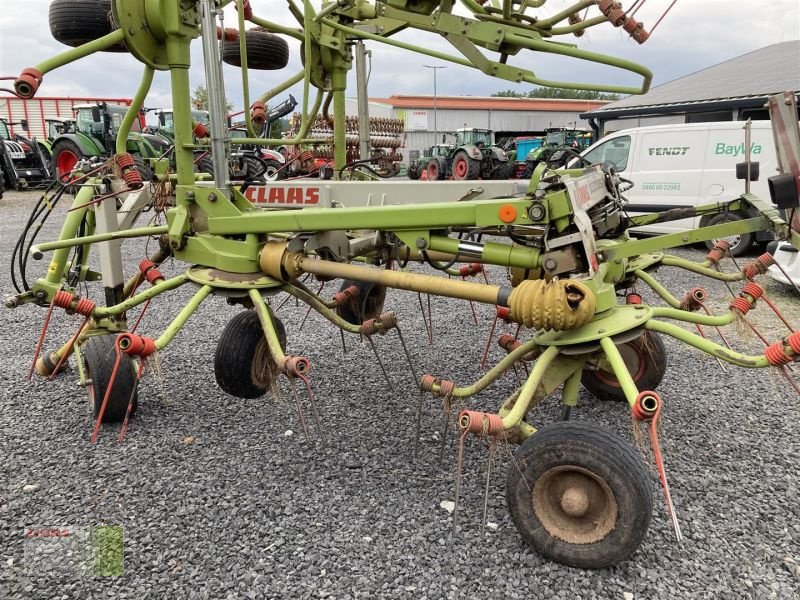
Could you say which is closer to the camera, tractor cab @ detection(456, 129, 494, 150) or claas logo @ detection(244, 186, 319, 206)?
claas logo @ detection(244, 186, 319, 206)

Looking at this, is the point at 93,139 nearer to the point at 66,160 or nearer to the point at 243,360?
the point at 66,160

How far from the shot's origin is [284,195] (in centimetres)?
392

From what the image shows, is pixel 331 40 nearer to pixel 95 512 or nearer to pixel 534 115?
pixel 95 512

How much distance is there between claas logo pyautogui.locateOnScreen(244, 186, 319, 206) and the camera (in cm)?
389

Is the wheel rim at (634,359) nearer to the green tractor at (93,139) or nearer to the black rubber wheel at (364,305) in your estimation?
the black rubber wheel at (364,305)

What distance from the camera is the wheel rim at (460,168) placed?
778 inches

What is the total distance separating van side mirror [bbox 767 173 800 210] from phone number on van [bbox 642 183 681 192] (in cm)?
637

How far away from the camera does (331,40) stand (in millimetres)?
4941

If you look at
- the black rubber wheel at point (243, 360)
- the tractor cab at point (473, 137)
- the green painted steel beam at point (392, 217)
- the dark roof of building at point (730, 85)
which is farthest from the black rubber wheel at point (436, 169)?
the green painted steel beam at point (392, 217)

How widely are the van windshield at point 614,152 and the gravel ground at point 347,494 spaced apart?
560 cm

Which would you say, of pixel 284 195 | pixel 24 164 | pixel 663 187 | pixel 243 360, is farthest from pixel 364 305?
pixel 24 164

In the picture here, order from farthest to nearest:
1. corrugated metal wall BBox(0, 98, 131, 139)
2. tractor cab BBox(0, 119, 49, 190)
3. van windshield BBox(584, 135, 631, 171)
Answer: corrugated metal wall BBox(0, 98, 131, 139) < tractor cab BBox(0, 119, 49, 190) < van windshield BBox(584, 135, 631, 171)

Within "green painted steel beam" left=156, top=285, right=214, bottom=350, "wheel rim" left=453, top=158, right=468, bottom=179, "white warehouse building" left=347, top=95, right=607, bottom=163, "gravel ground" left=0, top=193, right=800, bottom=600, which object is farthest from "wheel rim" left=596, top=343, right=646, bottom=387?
"white warehouse building" left=347, top=95, right=607, bottom=163

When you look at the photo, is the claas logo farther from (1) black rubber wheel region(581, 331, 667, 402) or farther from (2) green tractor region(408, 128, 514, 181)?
(2) green tractor region(408, 128, 514, 181)
